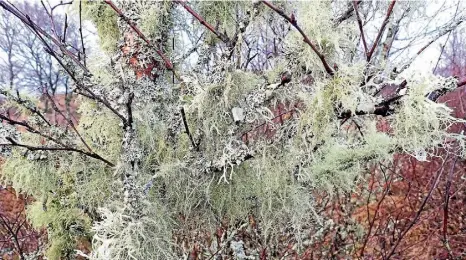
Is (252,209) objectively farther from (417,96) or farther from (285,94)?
(417,96)

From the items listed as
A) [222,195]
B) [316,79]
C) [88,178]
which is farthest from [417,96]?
[88,178]

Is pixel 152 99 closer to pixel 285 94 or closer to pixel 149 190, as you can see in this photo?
pixel 149 190

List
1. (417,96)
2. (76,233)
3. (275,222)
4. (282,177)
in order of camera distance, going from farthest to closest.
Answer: (76,233)
(275,222)
(282,177)
(417,96)

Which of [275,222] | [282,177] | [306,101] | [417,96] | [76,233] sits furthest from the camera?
[76,233]

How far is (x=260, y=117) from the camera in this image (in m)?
1.33

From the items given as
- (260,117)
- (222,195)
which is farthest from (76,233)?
(260,117)

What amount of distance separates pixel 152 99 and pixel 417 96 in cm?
78

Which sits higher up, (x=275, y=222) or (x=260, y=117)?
(x=260, y=117)

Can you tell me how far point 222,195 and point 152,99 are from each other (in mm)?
386

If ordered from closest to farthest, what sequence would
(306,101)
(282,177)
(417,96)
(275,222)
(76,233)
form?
(417,96)
(306,101)
(282,177)
(275,222)
(76,233)

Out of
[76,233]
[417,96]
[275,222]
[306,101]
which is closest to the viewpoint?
[417,96]

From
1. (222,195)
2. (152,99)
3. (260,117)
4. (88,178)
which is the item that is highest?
(152,99)

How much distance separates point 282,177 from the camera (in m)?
1.43

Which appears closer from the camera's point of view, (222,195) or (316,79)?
(316,79)
